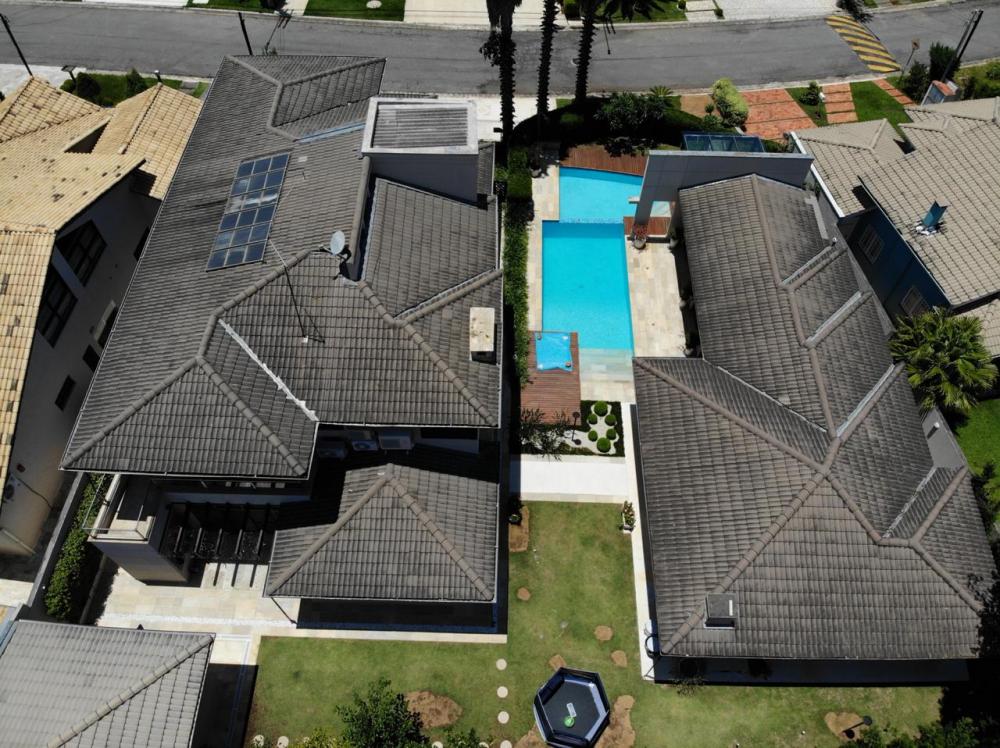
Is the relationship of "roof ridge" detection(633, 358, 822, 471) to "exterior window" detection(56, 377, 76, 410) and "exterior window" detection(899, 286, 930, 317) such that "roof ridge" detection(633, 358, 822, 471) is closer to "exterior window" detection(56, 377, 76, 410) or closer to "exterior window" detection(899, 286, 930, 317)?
"exterior window" detection(899, 286, 930, 317)

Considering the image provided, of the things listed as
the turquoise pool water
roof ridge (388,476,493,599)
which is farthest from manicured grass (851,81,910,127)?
roof ridge (388,476,493,599)

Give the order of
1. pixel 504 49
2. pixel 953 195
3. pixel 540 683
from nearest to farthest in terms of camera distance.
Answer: pixel 540 683 < pixel 953 195 < pixel 504 49

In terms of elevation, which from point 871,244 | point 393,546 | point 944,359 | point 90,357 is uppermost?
point 871,244

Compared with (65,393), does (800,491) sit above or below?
above

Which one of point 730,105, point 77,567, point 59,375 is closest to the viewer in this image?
point 77,567

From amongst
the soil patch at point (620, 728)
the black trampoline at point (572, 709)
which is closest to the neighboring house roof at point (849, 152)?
the soil patch at point (620, 728)

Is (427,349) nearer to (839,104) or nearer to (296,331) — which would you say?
(296,331)

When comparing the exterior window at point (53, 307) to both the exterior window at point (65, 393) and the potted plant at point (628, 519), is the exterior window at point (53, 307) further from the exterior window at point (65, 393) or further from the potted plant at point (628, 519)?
the potted plant at point (628, 519)

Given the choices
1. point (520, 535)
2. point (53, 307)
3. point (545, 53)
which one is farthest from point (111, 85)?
point (520, 535)
